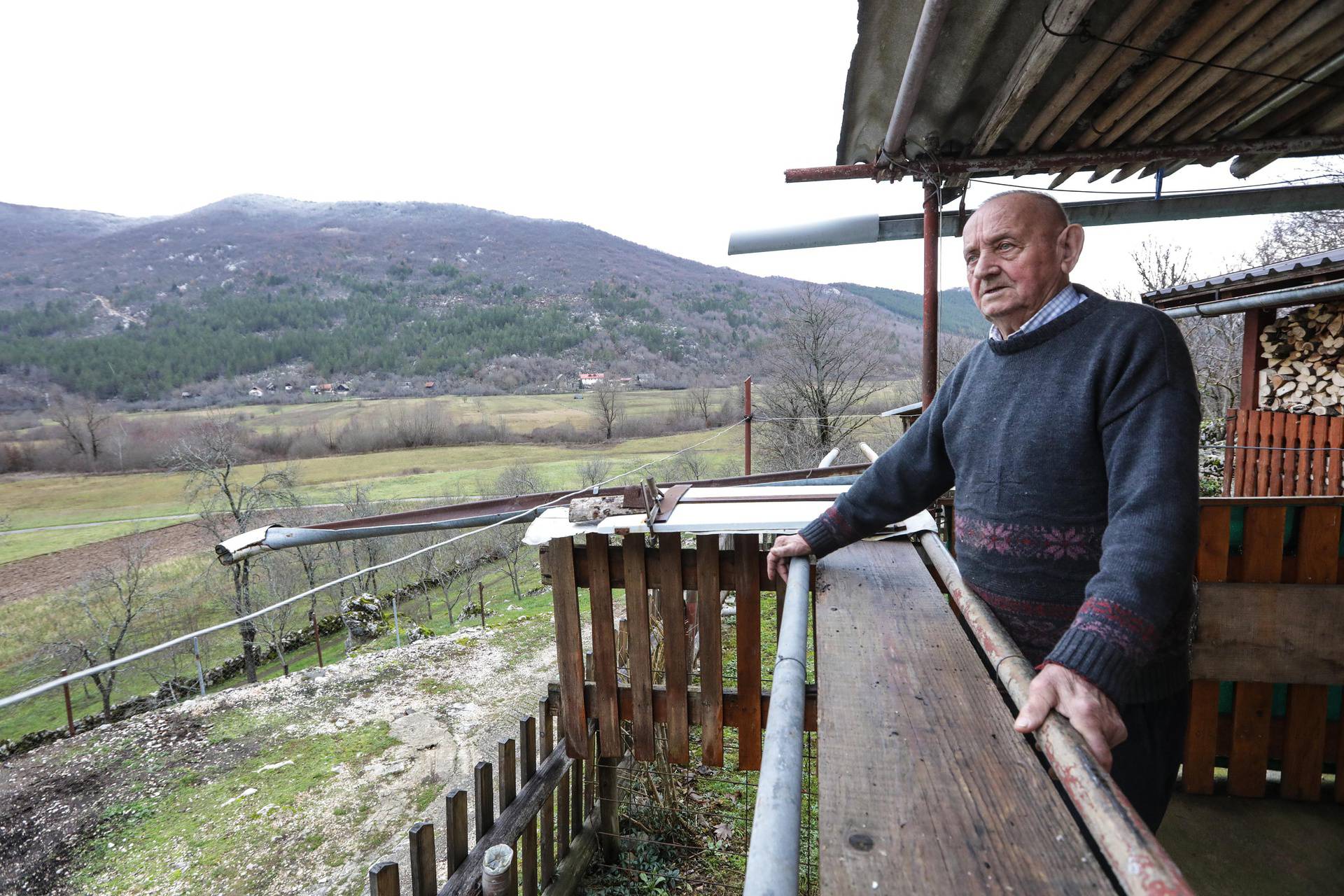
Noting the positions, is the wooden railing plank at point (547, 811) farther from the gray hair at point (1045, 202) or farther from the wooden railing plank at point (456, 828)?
the gray hair at point (1045, 202)

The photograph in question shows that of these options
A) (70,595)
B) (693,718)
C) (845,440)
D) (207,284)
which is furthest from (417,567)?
(207,284)

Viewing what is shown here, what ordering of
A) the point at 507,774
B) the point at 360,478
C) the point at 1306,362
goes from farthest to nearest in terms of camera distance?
the point at 360,478 < the point at 1306,362 < the point at 507,774

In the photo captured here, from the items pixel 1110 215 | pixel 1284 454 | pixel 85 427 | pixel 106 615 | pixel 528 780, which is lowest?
pixel 106 615

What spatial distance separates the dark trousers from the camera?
1135mm

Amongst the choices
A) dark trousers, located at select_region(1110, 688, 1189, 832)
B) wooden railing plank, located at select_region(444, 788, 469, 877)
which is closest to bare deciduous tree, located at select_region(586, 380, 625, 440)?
wooden railing plank, located at select_region(444, 788, 469, 877)

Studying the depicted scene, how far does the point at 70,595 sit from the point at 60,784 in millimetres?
31093

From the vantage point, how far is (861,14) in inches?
77.3

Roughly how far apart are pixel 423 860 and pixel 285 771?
539cm

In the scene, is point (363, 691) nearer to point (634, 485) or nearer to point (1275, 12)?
point (634, 485)

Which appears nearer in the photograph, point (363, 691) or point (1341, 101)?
point (1341, 101)

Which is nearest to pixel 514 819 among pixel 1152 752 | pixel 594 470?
pixel 1152 752

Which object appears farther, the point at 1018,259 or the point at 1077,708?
the point at 1018,259

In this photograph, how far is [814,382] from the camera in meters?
28.4

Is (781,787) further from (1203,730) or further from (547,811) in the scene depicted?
(547,811)
